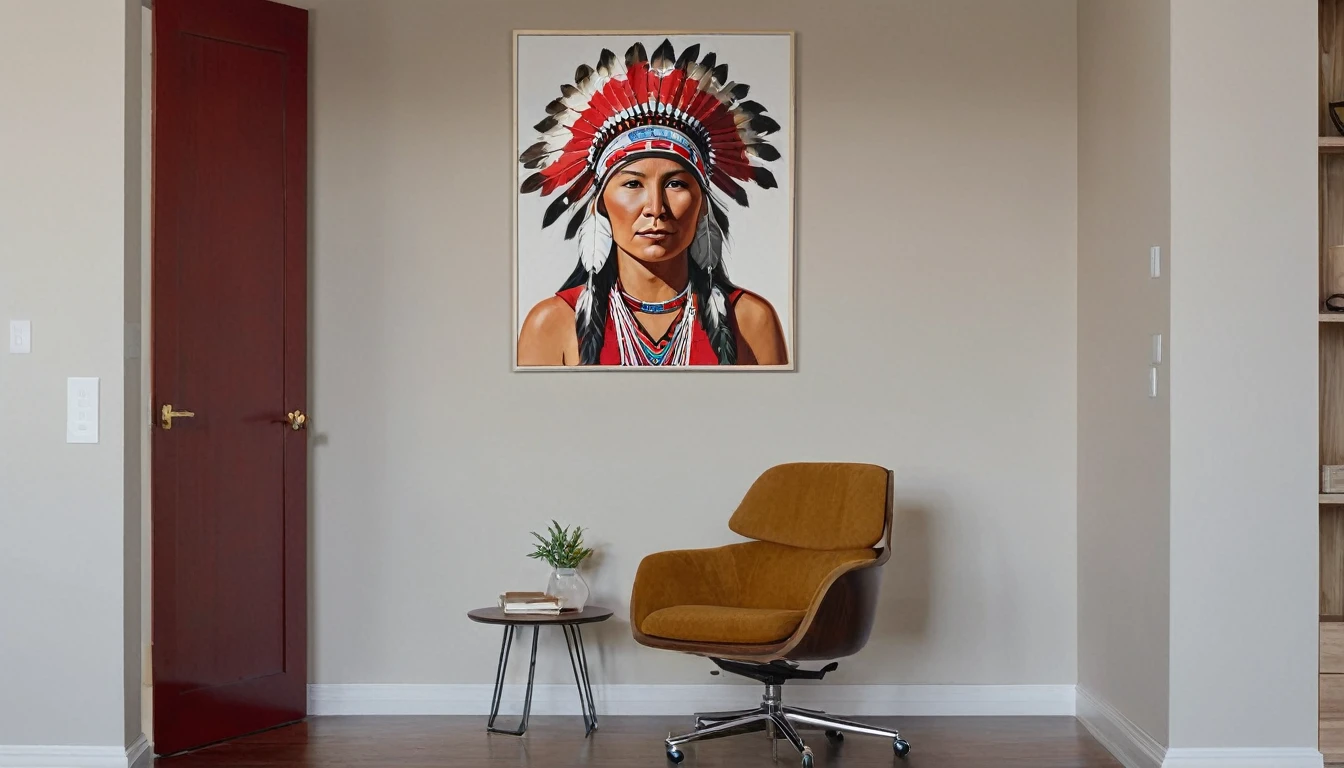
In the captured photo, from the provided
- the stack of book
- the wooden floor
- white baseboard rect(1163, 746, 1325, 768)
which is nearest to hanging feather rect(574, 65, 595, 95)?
the stack of book

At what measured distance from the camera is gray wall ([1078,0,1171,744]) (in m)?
3.57

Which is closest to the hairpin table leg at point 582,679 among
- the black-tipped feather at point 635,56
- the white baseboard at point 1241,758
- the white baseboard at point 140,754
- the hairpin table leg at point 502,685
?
the hairpin table leg at point 502,685

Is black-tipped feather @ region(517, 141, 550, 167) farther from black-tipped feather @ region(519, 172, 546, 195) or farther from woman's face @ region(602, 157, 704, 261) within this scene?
woman's face @ region(602, 157, 704, 261)

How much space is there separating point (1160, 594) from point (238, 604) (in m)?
2.93

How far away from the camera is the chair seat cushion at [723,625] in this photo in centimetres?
365

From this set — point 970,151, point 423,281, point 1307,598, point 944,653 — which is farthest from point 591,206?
point 1307,598

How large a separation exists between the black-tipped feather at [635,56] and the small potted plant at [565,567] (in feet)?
5.55

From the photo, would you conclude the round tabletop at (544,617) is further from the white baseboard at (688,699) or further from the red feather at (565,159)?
the red feather at (565,159)

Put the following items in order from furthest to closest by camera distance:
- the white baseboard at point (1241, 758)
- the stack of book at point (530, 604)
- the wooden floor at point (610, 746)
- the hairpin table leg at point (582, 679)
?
the hairpin table leg at point (582, 679) < the stack of book at point (530, 604) < the wooden floor at point (610, 746) < the white baseboard at point (1241, 758)

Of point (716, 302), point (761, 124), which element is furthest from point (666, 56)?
point (716, 302)

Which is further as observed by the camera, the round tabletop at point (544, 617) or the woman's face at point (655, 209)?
the woman's face at point (655, 209)

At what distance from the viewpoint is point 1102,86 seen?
4.19 metres
